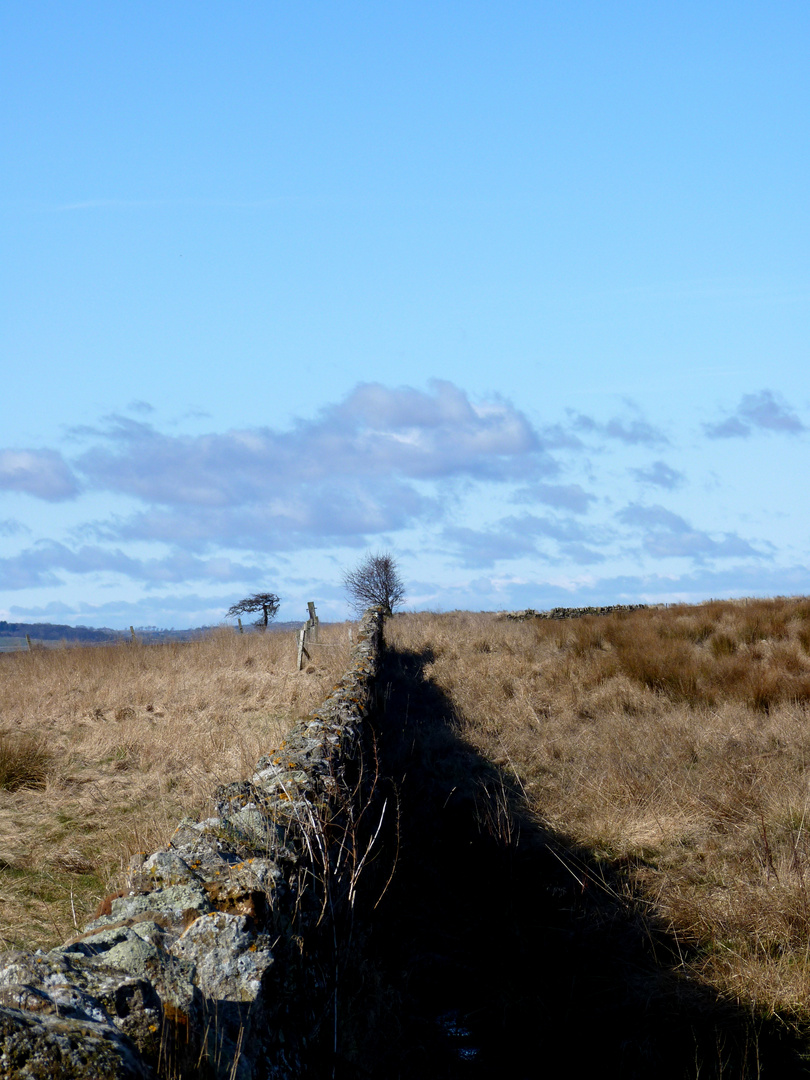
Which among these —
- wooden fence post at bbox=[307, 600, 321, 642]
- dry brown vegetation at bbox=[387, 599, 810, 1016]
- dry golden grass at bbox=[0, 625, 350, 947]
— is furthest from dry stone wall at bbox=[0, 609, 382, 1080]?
wooden fence post at bbox=[307, 600, 321, 642]

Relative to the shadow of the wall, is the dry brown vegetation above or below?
above

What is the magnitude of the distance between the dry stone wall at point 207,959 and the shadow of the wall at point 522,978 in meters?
0.69

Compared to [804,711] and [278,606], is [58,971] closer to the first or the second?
[804,711]

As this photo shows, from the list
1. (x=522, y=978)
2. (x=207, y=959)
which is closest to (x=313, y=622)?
(x=522, y=978)

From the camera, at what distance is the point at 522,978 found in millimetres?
5223

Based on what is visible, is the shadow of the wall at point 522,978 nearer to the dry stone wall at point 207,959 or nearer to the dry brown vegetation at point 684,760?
the dry brown vegetation at point 684,760

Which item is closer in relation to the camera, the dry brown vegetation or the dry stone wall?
the dry stone wall

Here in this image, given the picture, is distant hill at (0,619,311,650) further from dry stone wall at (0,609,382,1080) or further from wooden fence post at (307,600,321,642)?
dry stone wall at (0,609,382,1080)

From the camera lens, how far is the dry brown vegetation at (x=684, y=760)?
211 inches

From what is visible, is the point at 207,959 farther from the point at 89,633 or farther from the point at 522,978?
the point at 89,633

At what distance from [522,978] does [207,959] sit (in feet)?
11.0

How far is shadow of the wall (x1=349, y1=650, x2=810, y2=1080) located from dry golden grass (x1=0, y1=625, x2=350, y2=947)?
1501 mm

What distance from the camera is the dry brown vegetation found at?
536 cm

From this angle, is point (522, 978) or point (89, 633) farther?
point (89, 633)
